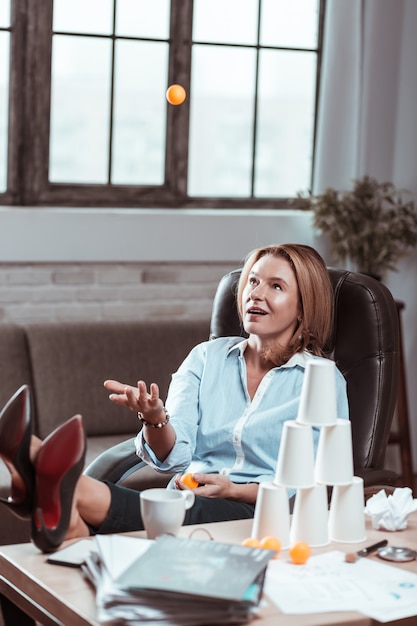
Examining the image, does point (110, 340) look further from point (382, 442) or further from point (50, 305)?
point (382, 442)

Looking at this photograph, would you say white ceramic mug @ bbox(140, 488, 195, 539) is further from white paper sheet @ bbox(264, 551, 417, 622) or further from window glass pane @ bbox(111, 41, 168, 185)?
window glass pane @ bbox(111, 41, 168, 185)

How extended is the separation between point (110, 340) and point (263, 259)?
1281 millimetres

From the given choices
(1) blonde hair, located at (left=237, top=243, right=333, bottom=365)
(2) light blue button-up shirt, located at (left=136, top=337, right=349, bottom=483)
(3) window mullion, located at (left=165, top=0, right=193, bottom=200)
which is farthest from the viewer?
(3) window mullion, located at (left=165, top=0, right=193, bottom=200)

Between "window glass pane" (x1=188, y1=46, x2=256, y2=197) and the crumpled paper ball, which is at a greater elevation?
"window glass pane" (x1=188, y1=46, x2=256, y2=197)

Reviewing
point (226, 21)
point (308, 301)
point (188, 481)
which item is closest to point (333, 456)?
point (188, 481)

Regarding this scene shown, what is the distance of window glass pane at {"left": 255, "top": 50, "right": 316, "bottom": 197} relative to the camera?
14.3ft

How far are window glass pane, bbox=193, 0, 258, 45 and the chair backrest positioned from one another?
5.83 feet

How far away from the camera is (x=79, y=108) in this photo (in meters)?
4.07

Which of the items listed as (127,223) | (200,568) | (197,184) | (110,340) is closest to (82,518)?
(200,568)

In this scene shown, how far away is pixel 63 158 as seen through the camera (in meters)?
4.09

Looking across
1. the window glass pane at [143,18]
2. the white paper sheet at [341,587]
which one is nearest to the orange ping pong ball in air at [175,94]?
the window glass pane at [143,18]

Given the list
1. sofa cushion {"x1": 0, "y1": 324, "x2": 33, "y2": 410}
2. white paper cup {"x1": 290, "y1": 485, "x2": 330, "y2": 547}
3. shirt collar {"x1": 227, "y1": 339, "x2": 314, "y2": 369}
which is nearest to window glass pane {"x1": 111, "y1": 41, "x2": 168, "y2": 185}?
sofa cushion {"x1": 0, "y1": 324, "x2": 33, "y2": 410}

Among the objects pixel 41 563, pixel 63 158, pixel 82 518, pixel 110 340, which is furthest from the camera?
pixel 63 158

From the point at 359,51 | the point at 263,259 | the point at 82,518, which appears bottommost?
the point at 82,518
